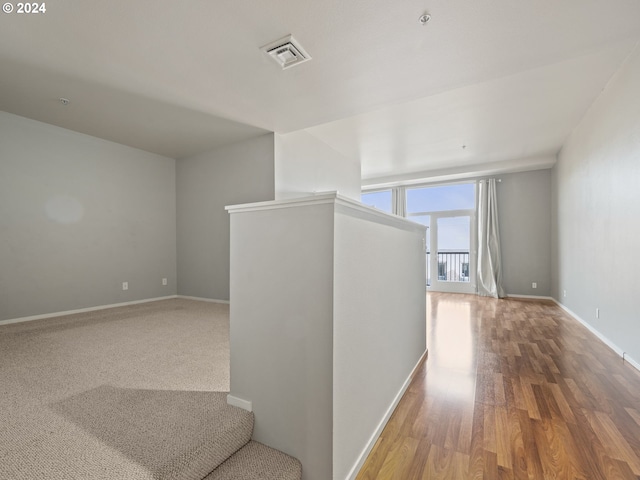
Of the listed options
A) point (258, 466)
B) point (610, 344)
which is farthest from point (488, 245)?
point (258, 466)

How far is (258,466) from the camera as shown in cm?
123

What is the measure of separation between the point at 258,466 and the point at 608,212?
160 inches

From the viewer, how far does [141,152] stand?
4.92 m

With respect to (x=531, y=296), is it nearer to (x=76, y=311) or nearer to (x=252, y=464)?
(x=252, y=464)

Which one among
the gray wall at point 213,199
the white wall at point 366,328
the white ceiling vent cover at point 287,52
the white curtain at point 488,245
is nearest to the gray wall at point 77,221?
the gray wall at point 213,199

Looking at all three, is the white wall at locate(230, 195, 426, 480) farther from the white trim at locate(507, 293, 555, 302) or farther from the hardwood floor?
the white trim at locate(507, 293, 555, 302)

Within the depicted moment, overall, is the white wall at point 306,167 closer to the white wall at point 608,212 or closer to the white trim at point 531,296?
the white wall at point 608,212

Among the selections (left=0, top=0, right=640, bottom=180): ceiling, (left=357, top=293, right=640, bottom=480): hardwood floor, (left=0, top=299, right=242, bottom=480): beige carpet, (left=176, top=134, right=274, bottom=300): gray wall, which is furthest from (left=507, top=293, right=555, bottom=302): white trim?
(left=0, top=299, right=242, bottom=480): beige carpet

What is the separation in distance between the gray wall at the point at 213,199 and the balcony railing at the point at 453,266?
194 inches

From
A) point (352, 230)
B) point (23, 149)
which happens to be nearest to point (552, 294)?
point (352, 230)

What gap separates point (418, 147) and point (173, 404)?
5212 mm

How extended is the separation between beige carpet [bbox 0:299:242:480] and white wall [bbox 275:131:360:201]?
7.71 ft

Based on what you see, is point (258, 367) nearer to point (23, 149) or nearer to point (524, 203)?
point (23, 149)

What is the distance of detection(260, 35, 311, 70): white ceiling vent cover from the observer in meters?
2.28
